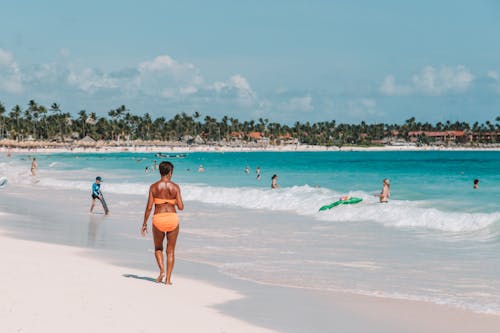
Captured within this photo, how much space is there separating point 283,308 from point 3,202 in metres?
20.7


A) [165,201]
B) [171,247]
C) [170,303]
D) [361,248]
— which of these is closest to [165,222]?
[165,201]

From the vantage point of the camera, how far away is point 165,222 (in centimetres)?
955

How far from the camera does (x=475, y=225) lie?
63.2 ft

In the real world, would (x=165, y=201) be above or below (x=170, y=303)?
above

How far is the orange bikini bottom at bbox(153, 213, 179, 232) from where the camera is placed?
31.3 feet

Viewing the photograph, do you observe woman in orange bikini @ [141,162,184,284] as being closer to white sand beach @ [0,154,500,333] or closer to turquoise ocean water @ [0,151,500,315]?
white sand beach @ [0,154,500,333]

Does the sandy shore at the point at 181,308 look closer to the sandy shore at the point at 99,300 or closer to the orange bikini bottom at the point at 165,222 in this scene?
the sandy shore at the point at 99,300

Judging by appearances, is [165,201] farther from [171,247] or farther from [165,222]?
[171,247]

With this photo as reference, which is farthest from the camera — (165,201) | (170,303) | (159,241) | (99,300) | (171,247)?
(171,247)

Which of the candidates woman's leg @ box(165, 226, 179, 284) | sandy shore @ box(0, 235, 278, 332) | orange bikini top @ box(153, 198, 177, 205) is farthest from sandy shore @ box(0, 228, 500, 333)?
orange bikini top @ box(153, 198, 177, 205)

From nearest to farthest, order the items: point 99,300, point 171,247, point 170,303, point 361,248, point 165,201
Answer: point 99,300 < point 170,303 < point 165,201 < point 171,247 < point 361,248

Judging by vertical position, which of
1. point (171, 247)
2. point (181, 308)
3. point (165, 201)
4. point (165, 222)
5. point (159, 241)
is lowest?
point (181, 308)

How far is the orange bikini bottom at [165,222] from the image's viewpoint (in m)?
9.55

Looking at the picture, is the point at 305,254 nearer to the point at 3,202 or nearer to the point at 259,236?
the point at 259,236
